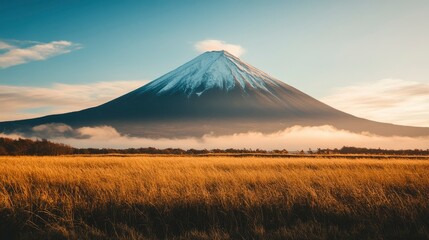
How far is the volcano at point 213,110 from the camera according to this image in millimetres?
115994

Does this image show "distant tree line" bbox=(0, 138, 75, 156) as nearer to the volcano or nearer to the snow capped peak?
the volcano

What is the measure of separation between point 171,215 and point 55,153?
3736 cm

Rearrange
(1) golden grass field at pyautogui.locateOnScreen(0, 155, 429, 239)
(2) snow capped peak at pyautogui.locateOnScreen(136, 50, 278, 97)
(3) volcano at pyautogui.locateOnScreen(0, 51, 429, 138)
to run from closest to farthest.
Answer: (1) golden grass field at pyautogui.locateOnScreen(0, 155, 429, 239), (3) volcano at pyautogui.locateOnScreen(0, 51, 429, 138), (2) snow capped peak at pyautogui.locateOnScreen(136, 50, 278, 97)

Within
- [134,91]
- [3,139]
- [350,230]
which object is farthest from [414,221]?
[134,91]

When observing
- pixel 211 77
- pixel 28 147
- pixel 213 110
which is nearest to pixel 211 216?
pixel 28 147

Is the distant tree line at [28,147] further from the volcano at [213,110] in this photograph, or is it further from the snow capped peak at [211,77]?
the snow capped peak at [211,77]

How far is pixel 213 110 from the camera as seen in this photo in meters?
124

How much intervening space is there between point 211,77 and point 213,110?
22672 mm

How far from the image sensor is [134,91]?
141625mm

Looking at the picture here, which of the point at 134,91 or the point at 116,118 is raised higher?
the point at 134,91

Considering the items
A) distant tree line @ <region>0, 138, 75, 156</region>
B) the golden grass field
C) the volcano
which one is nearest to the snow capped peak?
the volcano

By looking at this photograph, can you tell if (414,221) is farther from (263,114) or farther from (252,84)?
(252,84)

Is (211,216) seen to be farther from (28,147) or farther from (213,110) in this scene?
(213,110)

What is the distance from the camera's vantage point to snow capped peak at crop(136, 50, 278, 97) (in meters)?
133
